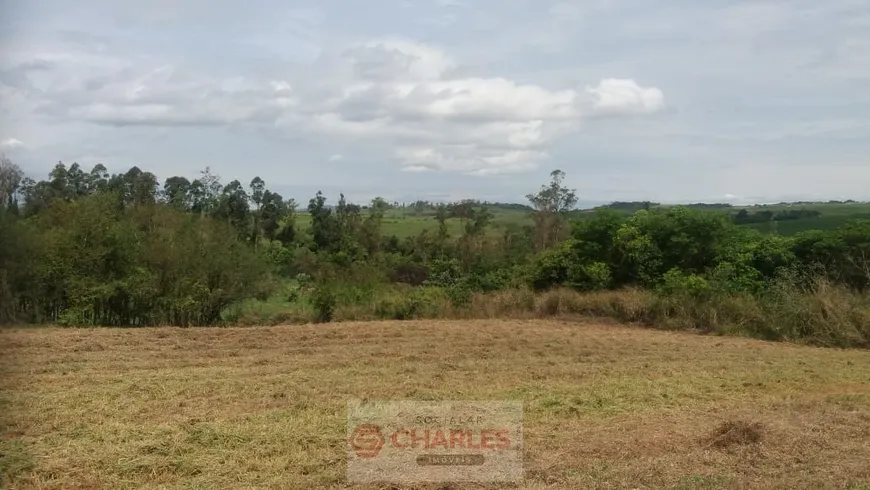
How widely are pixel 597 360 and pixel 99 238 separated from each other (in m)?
10.9

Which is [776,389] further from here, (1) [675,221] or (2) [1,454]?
(1) [675,221]

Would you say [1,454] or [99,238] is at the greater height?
[99,238]

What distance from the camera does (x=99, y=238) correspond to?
14859 millimetres

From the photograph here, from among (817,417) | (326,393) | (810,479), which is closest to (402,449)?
(326,393)

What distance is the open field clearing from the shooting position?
4.59 meters

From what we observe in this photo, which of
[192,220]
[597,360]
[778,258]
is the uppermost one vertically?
[192,220]

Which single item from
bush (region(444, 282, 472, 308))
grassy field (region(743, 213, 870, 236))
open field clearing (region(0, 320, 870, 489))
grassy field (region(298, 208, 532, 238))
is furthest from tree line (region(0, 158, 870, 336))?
grassy field (region(298, 208, 532, 238))

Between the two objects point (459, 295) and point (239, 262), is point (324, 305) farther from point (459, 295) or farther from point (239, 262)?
point (459, 295)
